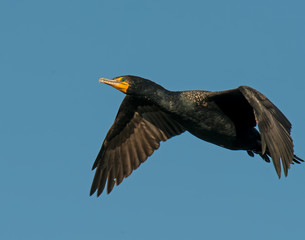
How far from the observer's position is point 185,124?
12914 mm

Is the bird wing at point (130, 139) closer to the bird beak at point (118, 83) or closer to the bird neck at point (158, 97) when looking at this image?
the bird neck at point (158, 97)

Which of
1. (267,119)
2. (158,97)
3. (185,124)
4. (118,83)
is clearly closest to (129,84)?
(118,83)

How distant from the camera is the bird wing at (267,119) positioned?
428 inches

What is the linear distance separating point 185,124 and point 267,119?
2.15 meters

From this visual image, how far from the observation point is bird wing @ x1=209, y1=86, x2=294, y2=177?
35.6 feet

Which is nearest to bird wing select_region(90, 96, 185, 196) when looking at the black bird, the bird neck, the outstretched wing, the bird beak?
the black bird

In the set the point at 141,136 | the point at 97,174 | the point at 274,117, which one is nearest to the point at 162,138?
the point at 141,136

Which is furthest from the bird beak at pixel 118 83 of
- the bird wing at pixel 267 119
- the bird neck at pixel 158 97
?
the bird wing at pixel 267 119

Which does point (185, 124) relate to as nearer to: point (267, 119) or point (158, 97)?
point (158, 97)

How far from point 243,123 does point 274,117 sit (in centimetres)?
177

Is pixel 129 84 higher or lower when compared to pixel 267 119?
higher

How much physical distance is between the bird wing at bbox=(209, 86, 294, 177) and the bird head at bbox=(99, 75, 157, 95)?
1.36m

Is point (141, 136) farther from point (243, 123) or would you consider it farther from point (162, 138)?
point (243, 123)

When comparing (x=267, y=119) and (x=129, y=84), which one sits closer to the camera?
(x=267, y=119)
